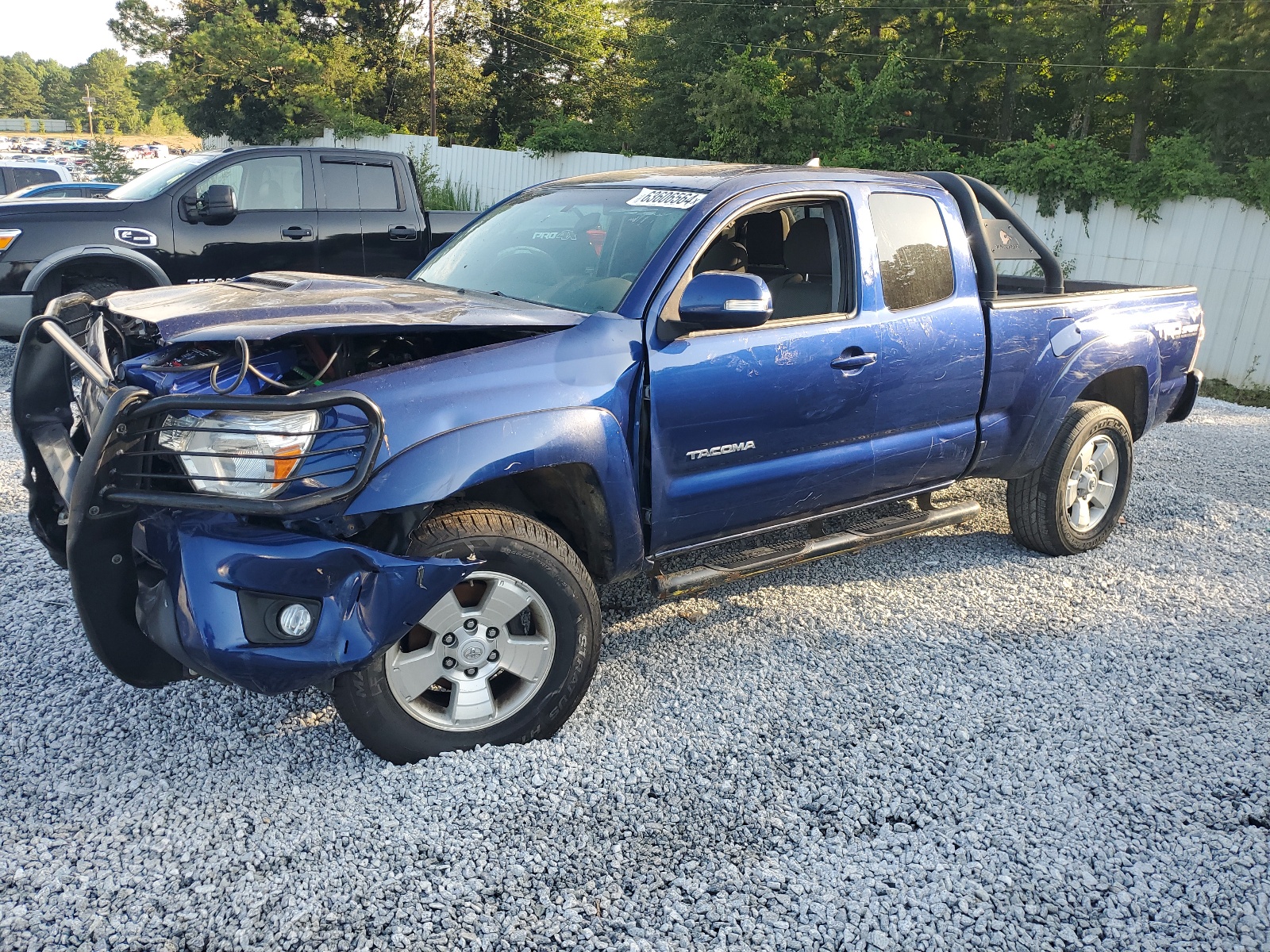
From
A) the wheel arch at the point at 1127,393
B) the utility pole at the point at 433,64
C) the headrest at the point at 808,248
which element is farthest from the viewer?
the utility pole at the point at 433,64

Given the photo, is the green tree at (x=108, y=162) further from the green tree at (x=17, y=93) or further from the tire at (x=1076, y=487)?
the green tree at (x=17, y=93)

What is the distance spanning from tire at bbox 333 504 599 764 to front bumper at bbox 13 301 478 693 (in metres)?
0.17

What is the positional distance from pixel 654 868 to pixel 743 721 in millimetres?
865

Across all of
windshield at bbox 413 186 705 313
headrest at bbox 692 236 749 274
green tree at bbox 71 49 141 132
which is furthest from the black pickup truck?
green tree at bbox 71 49 141 132

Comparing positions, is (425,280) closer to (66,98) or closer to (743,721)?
(743,721)

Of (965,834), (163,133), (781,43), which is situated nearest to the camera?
(965,834)

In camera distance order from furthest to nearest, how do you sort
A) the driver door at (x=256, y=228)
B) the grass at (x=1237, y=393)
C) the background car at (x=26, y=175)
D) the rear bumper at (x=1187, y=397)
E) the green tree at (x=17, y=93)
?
the green tree at (x=17, y=93) → the background car at (x=26, y=175) → the grass at (x=1237, y=393) → the driver door at (x=256, y=228) → the rear bumper at (x=1187, y=397)

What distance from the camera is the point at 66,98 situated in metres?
130

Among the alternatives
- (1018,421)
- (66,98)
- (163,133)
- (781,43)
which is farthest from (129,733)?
(66,98)

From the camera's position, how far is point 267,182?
852 centimetres

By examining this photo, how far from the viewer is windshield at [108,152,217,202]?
8.16m

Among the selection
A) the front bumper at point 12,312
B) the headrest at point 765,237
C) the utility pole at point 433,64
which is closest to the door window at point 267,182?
the front bumper at point 12,312

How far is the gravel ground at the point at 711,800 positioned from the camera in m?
2.43

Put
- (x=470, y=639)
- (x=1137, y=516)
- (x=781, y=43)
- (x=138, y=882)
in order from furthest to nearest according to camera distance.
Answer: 1. (x=781, y=43)
2. (x=1137, y=516)
3. (x=470, y=639)
4. (x=138, y=882)
